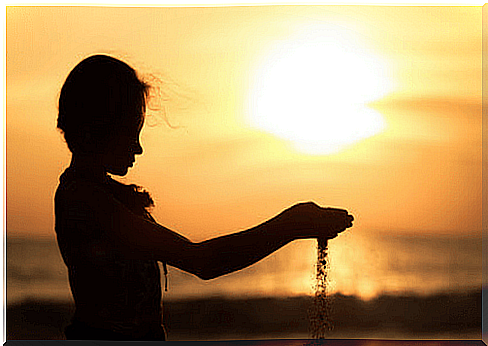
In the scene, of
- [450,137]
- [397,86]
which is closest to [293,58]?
[397,86]

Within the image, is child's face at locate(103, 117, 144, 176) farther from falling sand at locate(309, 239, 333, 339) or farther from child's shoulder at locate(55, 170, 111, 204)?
falling sand at locate(309, 239, 333, 339)

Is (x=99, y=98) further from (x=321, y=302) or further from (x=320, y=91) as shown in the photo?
(x=321, y=302)

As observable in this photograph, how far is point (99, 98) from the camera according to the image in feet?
11.3

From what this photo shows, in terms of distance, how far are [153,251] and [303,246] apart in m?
0.66

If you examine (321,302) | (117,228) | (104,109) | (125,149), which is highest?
(104,109)

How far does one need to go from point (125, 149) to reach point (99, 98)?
→ 248 mm

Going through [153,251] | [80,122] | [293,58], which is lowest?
[153,251]

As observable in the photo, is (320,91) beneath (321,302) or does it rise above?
above

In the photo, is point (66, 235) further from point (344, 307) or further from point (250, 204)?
point (344, 307)

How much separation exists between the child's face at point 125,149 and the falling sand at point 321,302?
895 millimetres

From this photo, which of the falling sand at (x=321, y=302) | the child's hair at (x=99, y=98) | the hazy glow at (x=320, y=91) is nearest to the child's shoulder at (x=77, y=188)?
the child's hair at (x=99, y=98)

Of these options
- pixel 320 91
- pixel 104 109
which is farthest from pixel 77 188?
pixel 320 91

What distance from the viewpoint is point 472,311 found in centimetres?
348

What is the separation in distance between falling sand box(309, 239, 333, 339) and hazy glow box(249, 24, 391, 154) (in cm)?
45
